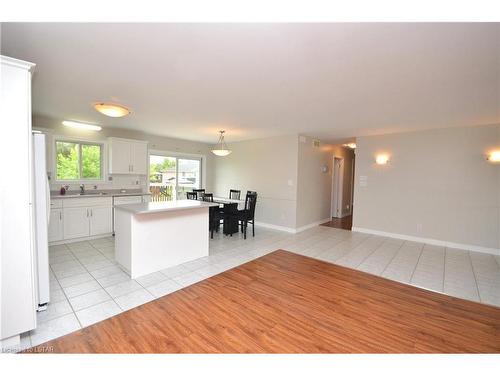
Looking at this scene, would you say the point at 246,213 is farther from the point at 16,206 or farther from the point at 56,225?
the point at 16,206

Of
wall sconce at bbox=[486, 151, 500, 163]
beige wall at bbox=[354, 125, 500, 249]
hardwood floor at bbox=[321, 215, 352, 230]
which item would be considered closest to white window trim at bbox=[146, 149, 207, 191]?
hardwood floor at bbox=[321, 215, 352, 230]

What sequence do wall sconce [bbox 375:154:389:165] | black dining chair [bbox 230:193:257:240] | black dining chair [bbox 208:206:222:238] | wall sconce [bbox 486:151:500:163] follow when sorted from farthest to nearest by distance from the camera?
wall sconce [bbox 375:154:389:165] < black dining chair [bbox 230:193:257:240] < black dining chair [bbox 208:206:222:238] < wall sconce [bbox 486:151:500:163]

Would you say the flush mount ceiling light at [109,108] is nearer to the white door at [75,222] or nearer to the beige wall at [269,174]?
the white door at [75,222]

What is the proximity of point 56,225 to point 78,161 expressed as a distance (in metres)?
1.53

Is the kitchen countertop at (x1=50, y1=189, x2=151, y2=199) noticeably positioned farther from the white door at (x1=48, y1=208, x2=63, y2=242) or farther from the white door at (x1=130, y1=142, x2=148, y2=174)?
the white door at (x1=130, y1=142, x2=148, y2=174)

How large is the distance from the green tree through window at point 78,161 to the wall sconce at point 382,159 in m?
6.57

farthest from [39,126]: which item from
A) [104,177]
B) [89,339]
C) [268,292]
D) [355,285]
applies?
[355,285]

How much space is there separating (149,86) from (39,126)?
3.30 meters

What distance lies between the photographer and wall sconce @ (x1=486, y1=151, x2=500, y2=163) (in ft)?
12.8

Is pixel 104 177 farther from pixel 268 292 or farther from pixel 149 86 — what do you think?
pixel 268 292

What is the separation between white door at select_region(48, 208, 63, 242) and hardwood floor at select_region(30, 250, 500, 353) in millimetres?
2984

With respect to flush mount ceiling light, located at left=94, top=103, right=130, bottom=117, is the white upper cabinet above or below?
below

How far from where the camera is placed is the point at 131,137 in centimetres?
545
